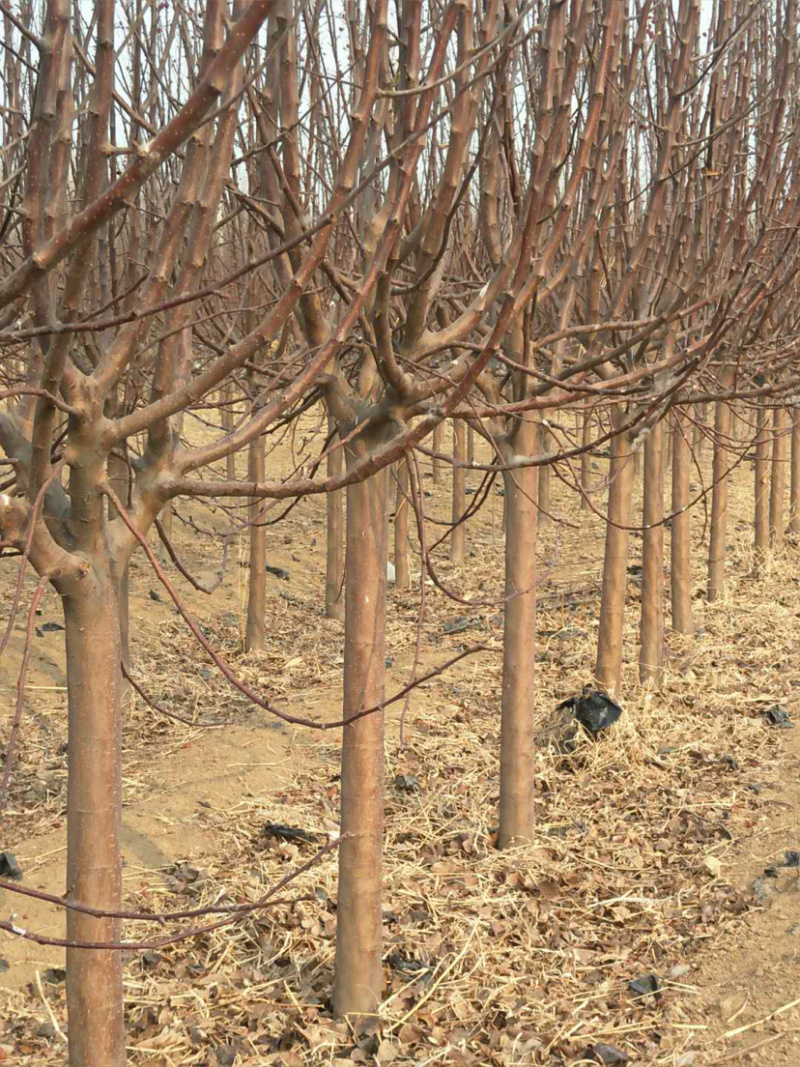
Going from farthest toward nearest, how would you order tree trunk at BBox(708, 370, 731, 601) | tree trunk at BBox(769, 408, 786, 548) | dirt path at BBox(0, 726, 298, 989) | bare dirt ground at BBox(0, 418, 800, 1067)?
1. tree trunk at BBox(769, 408, 786, 548)
2. tree trunk at BBox(708, 370, 731, 601)
3. dirt path at BBox(0, 726, 298, 989)
4. bare dirt ground at BBox(0, 418, 800, 1067)

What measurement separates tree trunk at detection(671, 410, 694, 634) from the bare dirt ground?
0.26 meters

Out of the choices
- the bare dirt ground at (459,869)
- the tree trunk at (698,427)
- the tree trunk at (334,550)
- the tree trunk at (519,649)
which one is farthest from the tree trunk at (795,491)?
the tree trunk at (519,649)

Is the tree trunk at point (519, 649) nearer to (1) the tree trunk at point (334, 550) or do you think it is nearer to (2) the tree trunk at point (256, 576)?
(2) the tree trunk at point (256, 576)

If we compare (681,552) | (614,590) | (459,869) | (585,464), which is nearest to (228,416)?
(681,552)

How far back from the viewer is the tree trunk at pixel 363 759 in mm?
3494

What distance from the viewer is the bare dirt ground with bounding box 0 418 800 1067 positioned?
3639mm

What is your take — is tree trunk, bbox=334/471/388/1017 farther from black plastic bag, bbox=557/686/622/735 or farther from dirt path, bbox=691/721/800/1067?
black plastic bag, bbox=557/686/622/735

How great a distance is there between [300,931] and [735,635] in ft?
19.6

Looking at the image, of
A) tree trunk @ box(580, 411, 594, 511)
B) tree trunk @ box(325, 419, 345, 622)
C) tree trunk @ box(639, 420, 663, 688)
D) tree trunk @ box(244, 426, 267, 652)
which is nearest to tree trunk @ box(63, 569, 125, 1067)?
tree trunk @ box(580, 411, 594, 511)

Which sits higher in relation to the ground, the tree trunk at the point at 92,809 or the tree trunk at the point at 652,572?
the tree trunk at the point at 652,572

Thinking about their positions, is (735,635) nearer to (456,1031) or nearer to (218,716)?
(218,716)

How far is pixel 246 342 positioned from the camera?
7.03 ft

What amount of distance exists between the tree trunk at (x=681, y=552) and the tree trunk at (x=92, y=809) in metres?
6.76

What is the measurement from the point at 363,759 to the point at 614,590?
12.0 feet
